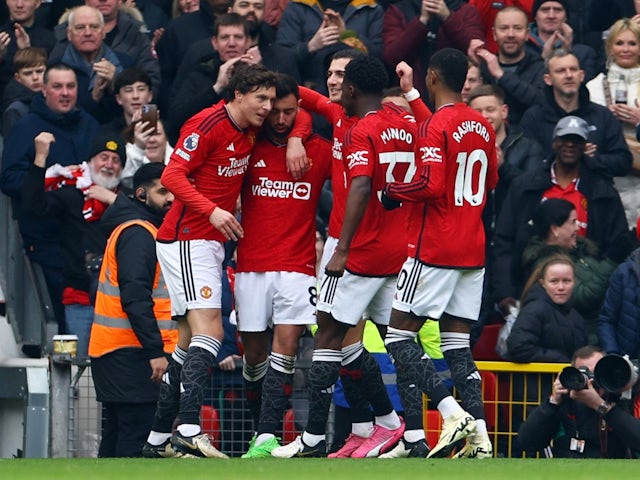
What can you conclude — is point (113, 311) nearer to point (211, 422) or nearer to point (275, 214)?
point (211, 422)

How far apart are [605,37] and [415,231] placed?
6.65m

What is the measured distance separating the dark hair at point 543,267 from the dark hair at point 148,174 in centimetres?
299

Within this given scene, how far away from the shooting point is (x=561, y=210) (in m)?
14.4

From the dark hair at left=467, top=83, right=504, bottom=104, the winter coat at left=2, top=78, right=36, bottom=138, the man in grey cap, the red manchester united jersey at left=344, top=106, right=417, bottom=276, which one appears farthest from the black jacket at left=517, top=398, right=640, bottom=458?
the winter coat at left=2, top=78, right=36, bottom=138

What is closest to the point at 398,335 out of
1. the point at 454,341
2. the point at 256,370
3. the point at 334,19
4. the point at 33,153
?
the point at 454,341

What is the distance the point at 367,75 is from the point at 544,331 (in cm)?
287

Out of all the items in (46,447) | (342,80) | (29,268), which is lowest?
(46,447)

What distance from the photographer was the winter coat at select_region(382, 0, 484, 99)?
16.4 m

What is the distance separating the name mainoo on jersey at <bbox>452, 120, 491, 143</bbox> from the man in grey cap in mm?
3350

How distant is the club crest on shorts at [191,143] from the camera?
11695 mm

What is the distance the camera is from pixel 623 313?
13.4 m

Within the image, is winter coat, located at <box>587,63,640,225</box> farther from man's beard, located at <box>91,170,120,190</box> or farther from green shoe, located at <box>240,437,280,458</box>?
green shoe, located at <box>240,437,280,458</box>

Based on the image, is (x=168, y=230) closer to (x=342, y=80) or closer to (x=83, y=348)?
(x=342, y=80)

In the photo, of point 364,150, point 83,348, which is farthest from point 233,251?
point 364,150
